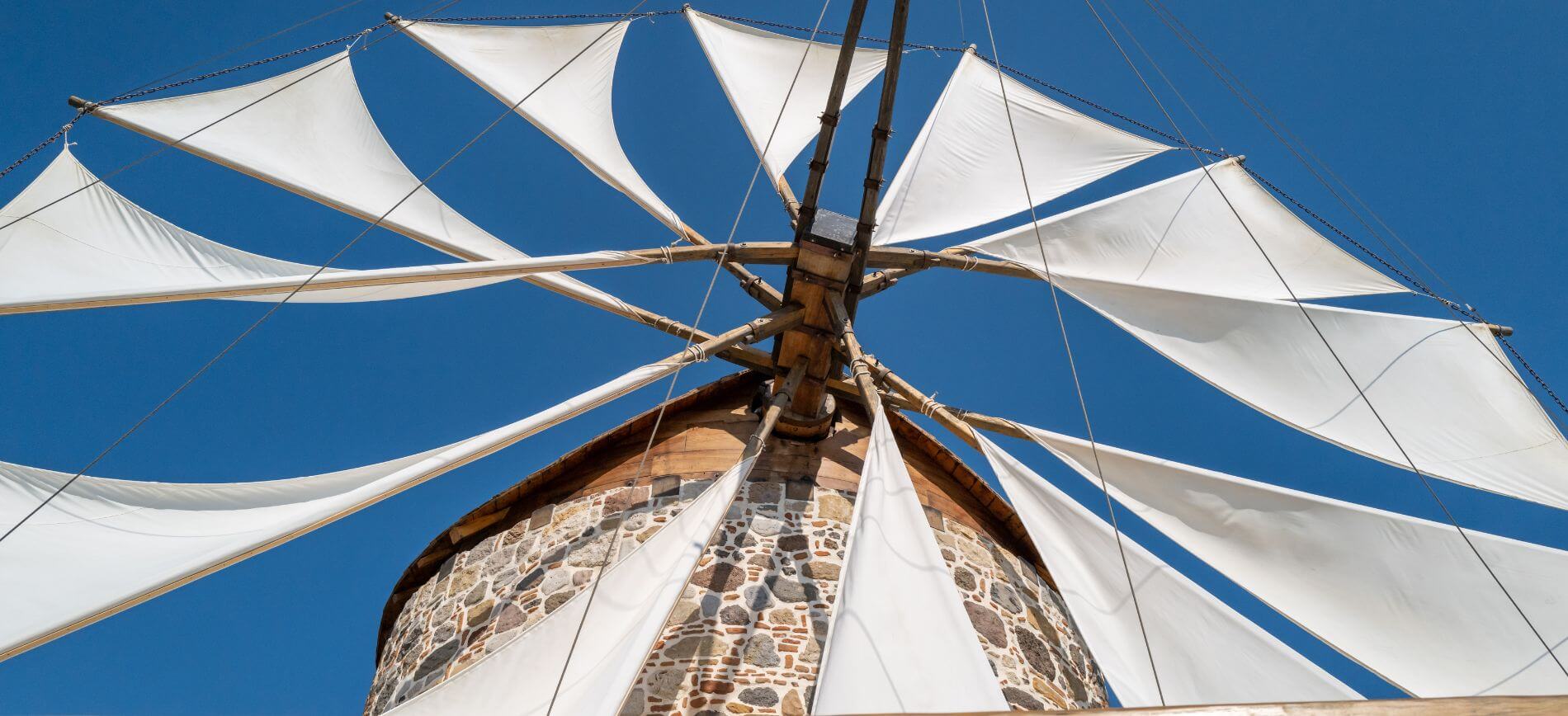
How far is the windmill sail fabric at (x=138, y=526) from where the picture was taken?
2699 mm

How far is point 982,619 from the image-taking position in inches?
173

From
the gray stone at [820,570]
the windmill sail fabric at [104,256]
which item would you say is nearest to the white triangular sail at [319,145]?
the windmill sail fabric at [104,256]

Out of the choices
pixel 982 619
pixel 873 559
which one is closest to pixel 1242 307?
pixel 982 619

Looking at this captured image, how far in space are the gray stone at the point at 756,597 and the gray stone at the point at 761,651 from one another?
0.16m

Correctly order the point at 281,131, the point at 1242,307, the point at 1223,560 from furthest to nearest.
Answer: the point at 1242,307, the point at 281,131, the point at 1223,560

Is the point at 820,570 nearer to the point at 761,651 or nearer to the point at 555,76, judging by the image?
the point at 761,651

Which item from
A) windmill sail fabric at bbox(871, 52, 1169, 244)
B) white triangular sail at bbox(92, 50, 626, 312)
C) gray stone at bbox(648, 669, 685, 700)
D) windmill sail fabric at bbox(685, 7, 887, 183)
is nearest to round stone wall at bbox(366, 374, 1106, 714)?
gray stone at bbox(648, 669, 685, 700)

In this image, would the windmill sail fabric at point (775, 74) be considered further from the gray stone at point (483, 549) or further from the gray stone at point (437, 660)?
the gray stone at point (437, 660)

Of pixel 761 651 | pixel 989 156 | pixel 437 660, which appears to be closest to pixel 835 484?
pixel 761 651

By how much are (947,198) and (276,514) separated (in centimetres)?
518

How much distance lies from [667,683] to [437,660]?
1368mm

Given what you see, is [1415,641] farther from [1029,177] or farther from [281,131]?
[281,131]

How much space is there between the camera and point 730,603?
161 inches

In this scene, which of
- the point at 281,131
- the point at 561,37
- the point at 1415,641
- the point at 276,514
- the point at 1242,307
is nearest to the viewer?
the point at 276,514
